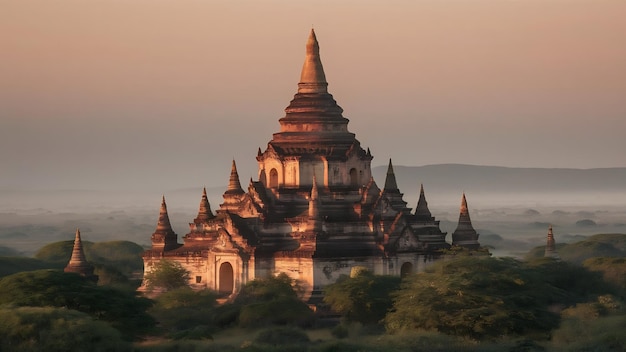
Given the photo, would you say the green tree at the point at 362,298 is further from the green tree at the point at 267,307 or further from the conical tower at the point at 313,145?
the conical tower at the point at 313,145

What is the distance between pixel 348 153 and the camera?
198 feet

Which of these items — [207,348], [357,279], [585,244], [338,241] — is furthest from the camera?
[585,244]

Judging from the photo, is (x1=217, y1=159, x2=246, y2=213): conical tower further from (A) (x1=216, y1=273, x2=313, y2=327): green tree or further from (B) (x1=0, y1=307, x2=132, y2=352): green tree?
(B) (x1=0, y1=307, x2=132, y2=352): green tree

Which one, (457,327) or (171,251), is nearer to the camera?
(457,327)

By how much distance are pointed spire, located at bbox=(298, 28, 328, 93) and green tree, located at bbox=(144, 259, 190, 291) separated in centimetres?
737

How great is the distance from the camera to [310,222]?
2282 inches

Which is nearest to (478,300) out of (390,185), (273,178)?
(273,178)

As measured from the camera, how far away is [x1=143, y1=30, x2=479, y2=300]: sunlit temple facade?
190 feet

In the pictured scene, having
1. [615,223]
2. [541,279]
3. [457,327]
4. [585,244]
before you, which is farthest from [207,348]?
[615,223]

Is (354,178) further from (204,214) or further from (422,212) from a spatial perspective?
(204,214)

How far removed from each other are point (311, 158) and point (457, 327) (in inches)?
514

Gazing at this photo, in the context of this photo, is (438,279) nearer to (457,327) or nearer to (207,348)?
(457,327)

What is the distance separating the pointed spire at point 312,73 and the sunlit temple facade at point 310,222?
3cm

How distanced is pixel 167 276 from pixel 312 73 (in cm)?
849
